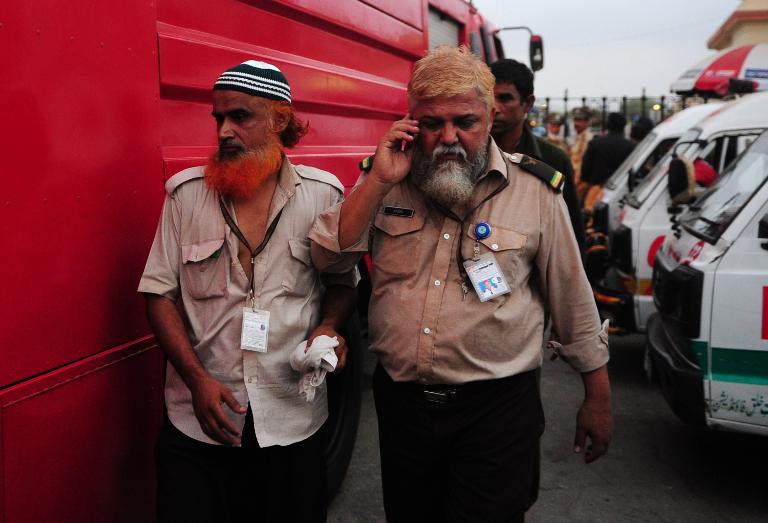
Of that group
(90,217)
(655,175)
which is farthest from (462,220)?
(655,175)

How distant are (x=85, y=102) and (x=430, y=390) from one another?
1.25m

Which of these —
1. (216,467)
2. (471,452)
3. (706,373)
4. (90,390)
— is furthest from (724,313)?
(90,390)

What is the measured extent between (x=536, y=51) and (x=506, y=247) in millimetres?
6468

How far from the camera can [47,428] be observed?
2016 mm

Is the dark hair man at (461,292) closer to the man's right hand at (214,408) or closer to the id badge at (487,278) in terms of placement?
the id badge at (487,278)

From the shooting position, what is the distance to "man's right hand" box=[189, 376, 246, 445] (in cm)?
207

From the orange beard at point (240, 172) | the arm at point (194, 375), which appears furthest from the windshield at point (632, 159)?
the arm at point (194, 375)

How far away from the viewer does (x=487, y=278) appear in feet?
6.98

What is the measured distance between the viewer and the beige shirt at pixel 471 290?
2.13 meters

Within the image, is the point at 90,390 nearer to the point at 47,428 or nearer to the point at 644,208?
the point at 47,428

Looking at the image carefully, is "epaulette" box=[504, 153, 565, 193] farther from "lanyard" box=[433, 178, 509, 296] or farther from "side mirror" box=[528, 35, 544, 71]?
"side mirror" box=[528, 35, 544, 71]

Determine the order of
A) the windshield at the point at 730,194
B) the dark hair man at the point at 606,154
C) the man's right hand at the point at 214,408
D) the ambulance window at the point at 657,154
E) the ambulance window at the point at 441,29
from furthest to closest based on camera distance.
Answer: the dark hair man at the point at 606,154, the ambulance window at the point at 657,154, the ambulance window at the point at 441,29, the windshield at the point at 730,194, the man's right hand at the point at 214,408

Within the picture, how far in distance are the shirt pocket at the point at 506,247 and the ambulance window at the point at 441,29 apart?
2.83m

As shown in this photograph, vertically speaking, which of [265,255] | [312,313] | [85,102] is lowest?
[312,313]
